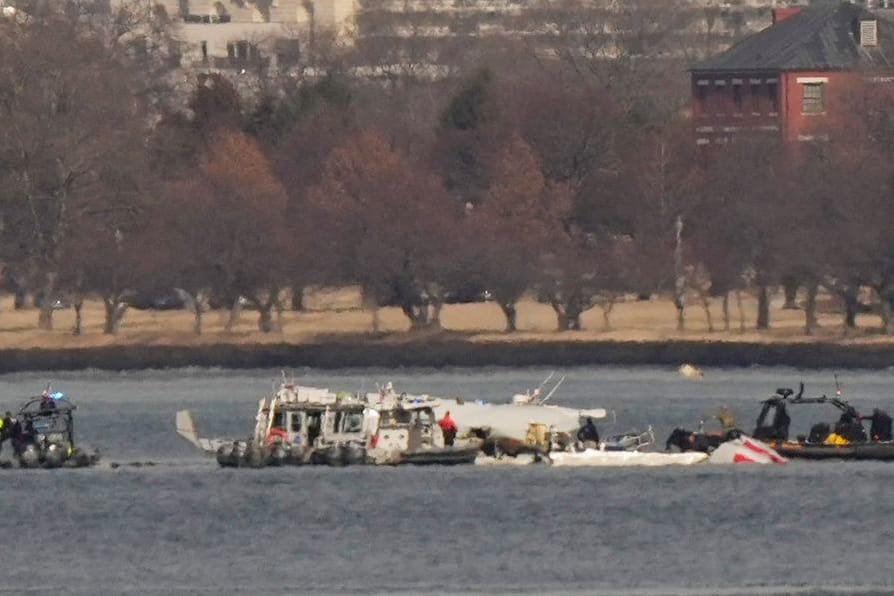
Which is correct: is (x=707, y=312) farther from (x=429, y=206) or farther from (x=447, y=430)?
(x=447, y=430)

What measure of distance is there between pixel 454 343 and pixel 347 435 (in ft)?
117

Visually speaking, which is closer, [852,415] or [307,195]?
[852,415]

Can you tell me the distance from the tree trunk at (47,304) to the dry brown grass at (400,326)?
0.37 metres

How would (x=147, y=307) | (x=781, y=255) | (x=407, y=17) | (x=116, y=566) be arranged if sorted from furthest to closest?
1. (x=407, y=17)
2. (x=147, y=307)
3. (x=781, y=255)
4. (x=116, y=566)

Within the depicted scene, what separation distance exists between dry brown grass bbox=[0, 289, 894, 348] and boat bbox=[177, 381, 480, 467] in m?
34.3

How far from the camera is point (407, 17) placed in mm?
191750

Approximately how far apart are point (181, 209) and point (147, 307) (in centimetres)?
430

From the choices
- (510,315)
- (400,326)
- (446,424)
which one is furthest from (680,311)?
(446,424)

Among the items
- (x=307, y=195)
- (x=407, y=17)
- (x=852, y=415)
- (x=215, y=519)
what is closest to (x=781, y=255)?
(x=307, y=195)

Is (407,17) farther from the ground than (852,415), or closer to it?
farther from the ground

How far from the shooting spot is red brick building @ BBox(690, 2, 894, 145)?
128500 millimetres

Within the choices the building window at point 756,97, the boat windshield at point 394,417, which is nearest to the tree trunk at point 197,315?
the building window at point 756,97

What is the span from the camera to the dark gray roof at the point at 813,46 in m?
131

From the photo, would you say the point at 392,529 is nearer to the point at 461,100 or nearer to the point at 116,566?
the point at 116,566
